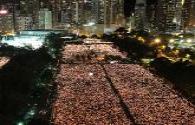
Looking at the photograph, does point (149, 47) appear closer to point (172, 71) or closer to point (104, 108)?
point (172, 71)

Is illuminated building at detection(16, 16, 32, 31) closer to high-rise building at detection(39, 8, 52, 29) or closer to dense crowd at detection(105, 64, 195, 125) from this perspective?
high-rise building at detection(39, 8, 52, 29)

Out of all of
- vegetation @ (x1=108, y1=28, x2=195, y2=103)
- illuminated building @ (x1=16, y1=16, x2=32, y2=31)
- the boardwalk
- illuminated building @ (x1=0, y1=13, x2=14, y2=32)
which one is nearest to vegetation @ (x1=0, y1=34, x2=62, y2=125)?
the boardwalk

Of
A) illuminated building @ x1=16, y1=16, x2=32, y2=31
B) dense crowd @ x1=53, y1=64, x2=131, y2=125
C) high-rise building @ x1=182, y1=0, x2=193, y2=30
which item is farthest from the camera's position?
illuminated building @ x1=16, y1=16, x2=32, y2=31

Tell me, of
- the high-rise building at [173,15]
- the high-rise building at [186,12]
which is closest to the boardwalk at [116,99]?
the high-rise building at [173,15]

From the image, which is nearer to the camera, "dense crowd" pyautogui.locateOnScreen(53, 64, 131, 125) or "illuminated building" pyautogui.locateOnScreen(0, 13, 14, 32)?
"dense crowd" pyautogui.locateOnScreen(53, 64, 131, 125)

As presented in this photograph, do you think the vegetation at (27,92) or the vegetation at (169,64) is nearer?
the vegetation at (27,92)

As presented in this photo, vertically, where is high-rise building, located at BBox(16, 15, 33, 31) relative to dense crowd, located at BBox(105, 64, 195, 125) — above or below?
below

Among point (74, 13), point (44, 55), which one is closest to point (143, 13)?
point (74, 13)

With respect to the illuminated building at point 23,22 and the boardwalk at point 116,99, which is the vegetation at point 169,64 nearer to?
the boardwalk at point 116,99
